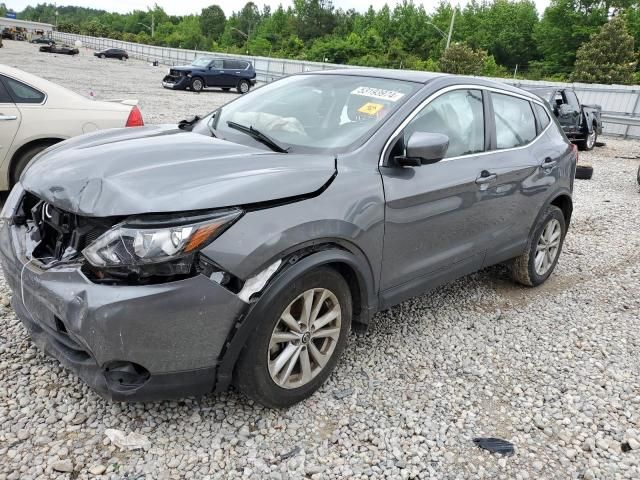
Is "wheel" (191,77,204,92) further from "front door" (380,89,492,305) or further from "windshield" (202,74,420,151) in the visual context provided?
"front door" (380,89,492,305)

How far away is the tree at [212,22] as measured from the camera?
11300 cm

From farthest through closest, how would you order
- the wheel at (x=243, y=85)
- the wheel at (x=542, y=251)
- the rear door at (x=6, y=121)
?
the wheel at (x=243, y=85), the rear door at (x=6, y=121), the wheel at (x=542, y=251)

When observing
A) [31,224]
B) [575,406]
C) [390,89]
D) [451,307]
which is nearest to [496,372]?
[575,406]

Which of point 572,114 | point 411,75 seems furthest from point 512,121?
point 572,114

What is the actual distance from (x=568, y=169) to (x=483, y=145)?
1.36 m

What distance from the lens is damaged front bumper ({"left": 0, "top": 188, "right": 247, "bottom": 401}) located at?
84.3 inches

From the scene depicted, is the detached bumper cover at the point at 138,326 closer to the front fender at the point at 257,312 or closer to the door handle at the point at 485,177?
the front fender at the point at 257,312

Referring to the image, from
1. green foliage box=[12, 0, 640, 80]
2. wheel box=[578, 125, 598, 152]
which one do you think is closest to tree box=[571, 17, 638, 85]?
green foliage box=[12, 0, 640, 80]

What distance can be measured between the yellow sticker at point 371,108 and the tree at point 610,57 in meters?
41.6

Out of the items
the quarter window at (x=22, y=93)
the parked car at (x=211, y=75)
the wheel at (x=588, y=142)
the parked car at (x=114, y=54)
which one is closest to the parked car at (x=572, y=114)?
the wheel at (x=588, y=142)

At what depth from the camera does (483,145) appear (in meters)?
3.68

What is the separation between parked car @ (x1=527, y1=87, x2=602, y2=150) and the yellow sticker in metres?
11.8

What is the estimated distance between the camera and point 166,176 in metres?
2.41

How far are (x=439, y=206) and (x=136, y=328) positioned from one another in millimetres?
1896
